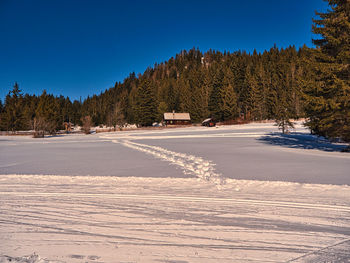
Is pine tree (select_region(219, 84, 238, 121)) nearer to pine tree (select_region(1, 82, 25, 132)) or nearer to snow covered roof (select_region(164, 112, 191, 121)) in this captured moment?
snow covered roof (select_region(164, 112, 191, 121))

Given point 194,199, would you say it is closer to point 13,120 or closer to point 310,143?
point 310,143

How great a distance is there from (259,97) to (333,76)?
194 ft

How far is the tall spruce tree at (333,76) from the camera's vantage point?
13.5 meters

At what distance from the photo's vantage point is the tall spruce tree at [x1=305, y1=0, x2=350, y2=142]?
13508 mm

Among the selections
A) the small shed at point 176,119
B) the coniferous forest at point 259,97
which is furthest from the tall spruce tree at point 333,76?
the small shed at point 176,119

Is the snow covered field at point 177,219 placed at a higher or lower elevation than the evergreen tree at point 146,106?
lower

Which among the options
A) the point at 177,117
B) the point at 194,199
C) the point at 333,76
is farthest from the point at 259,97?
the point at 194,199

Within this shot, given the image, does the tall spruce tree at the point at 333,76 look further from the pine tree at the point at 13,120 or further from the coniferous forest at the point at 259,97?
the pine tree at the point at 13,120

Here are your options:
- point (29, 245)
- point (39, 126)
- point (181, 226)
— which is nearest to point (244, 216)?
point (181, 226)

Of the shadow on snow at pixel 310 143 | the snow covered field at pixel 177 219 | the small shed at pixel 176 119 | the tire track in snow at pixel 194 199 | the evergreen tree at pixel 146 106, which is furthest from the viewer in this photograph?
the small shed at pixel 176 119

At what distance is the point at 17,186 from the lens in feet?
25.2

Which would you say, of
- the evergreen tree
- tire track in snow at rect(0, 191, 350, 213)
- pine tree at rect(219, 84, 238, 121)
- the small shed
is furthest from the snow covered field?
the small shed

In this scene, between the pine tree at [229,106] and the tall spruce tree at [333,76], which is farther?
the pine tree at [229,106]

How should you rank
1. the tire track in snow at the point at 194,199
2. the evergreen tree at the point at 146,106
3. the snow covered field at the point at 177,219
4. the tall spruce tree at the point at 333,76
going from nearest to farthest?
the snow covered field at the point at 177,219 → the tire track in snow at the point at 194,199 → the tall spruce tree at the point at 333,76 → the evergreen tree at the point at 146,106
